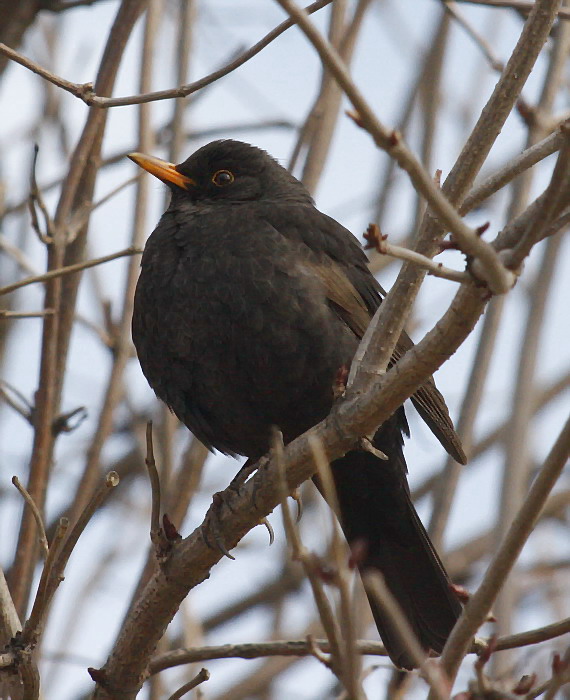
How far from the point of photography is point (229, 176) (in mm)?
5023

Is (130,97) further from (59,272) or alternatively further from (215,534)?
(215,534)

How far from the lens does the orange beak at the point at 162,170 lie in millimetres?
4672

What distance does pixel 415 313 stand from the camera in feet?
20.4

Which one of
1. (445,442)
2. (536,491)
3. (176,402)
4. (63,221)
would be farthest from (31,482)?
(536,491)

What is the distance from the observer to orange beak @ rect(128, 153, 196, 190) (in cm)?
467

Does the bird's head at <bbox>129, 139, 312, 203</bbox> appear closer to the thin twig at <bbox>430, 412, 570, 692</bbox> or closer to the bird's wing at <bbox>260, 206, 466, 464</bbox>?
the bird's wing at <bbox>260, 206, 466, 464</bbox>

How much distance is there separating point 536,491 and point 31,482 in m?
2.28

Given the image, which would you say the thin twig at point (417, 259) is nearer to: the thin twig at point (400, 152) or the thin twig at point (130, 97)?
the thin twig at point (400, 152)

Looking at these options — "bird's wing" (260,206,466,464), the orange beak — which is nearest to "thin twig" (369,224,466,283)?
"bird's wing" (260,206,466,464)

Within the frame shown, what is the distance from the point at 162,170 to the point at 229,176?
0.37m

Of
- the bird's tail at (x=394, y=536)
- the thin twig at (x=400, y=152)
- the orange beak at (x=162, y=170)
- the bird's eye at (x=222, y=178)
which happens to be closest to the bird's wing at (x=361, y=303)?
the bird's tail at (x=394, y=536)

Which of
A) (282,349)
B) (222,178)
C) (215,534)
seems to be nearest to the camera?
(215,534)

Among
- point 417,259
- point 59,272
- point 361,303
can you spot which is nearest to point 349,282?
point 361,303

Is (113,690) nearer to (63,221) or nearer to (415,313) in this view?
(63,221)
